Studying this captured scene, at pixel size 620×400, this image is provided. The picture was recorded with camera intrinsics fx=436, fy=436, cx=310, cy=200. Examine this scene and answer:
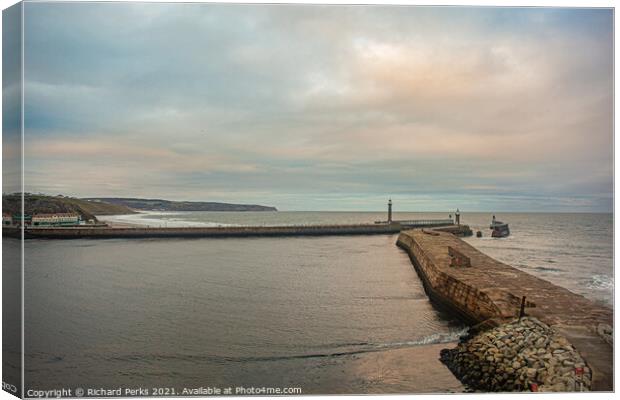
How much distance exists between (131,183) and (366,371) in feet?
20.5

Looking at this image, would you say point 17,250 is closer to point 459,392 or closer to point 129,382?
point 129,382

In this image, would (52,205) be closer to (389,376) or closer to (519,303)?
(389,376)

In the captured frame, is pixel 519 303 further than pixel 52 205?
No

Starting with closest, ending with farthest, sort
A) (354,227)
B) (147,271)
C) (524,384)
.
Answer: (524,384) → (147,271) → (354,227)

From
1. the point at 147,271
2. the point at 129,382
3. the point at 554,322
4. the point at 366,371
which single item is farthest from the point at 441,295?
the point at 147,271

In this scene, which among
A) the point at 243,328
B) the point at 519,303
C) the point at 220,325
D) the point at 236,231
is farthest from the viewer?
the point at 236,231

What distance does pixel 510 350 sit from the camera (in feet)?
16.8

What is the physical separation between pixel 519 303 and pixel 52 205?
8.44m

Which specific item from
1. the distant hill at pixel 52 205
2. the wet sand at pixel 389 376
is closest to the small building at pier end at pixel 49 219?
the distant hill at pixel 52 205

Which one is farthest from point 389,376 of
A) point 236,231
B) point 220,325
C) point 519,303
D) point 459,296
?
point 236,231

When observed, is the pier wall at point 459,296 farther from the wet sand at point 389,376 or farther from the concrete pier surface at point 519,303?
the wet sand at point 389,376

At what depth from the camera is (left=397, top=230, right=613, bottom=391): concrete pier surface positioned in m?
4.96

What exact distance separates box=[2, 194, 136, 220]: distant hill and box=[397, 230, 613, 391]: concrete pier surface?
6.46 m

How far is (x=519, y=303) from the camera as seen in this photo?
21.0 feet
